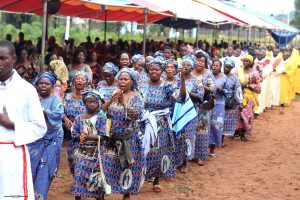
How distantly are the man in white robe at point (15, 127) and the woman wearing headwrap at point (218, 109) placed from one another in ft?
19.5

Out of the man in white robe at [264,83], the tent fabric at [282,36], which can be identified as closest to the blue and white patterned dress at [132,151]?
the man in white robe at [264,83]

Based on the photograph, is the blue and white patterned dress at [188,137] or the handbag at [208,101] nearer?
the blue and white patterned dress at [188,137]

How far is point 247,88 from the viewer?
11805 mm

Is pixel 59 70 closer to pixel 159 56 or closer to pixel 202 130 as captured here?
pixel 159 56

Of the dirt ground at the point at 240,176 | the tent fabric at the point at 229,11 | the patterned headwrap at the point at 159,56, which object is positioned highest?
the tent fabric at the point at 229,11

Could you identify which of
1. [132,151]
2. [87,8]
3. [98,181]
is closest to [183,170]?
[132,151]

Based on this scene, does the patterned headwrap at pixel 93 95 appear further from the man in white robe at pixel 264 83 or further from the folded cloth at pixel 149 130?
the man in white robe at pixel 264 83

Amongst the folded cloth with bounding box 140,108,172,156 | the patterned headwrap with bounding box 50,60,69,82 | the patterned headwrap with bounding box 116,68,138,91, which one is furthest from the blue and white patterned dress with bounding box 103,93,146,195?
the patterned headwrap with bounding box 50,60,69,82

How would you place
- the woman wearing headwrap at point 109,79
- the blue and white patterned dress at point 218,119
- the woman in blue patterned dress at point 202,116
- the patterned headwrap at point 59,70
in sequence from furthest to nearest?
the blue and white patterned dress at point 218,119 → the woman in blue patterned dress at point 202,116 → the patterned headwrap at point 59,70 → the woman wearing headwrap at point 109,79

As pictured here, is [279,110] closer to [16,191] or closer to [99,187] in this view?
[99,187]

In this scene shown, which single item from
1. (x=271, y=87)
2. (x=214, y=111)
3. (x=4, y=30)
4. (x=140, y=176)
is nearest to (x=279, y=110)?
(x=271, y=87)

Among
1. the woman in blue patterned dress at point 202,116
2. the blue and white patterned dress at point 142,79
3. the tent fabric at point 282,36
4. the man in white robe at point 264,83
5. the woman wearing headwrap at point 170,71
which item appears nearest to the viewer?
the blue and white patterned dress at point 142,79

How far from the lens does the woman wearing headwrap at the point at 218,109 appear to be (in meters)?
9.70

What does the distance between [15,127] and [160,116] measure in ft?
11.5
